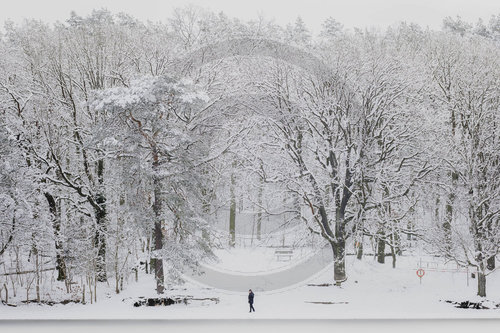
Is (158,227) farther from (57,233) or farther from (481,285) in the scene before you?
(481,285)

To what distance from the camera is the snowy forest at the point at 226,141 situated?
18000mm

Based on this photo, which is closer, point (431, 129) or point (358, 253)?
point (431, 129)

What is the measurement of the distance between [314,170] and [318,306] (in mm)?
6364

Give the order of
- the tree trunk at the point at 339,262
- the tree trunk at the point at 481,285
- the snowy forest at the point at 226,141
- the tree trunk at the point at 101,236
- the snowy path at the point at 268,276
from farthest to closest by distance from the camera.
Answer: the tree trunk at the point at 339,262
the tree trunk at the point at 101,236
the snowy path at the point at 268,276
the snowy forest at the point at 226,141
the tree trunk at the point at 481,285

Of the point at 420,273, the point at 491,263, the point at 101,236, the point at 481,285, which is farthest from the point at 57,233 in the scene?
the point at 491,263

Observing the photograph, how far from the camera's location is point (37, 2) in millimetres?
17281

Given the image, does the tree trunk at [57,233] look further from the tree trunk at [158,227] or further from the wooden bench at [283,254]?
the wooden bench at [283,254]

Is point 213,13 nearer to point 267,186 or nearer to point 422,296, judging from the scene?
point 267,186

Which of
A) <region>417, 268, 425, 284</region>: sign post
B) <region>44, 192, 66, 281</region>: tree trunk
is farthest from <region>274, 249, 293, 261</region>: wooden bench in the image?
<region>44, 192, 66, 281</region>: tree trunk

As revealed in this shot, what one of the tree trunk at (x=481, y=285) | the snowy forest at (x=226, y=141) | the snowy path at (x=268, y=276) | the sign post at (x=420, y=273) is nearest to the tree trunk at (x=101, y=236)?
the snowy forest at (x=226, y=141)

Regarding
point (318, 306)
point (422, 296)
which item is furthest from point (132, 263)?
point (422, 296)

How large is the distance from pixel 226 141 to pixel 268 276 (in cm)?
592

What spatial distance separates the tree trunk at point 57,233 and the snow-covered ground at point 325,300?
1797 millimetres

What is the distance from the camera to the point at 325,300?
58.8 ft
